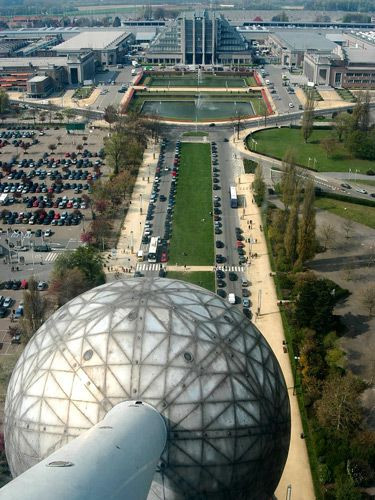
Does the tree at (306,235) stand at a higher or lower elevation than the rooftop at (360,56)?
lower

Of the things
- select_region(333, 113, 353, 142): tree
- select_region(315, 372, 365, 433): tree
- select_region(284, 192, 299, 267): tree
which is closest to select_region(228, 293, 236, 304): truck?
select_region(284, 192, 299, 267): tree

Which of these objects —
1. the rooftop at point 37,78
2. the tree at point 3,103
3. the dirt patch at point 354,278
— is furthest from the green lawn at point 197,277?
the rooftop at point 37,78

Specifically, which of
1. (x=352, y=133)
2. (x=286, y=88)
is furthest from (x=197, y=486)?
(x=286, y=88)

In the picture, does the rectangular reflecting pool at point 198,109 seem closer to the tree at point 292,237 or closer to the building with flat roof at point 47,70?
the building with flat roof at point 47,70

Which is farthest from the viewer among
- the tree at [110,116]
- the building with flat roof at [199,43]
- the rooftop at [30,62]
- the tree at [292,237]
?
the building with flat roof at [199,43]

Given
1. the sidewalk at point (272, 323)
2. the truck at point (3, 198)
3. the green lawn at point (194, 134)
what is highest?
the green lawn at point (194, 134)

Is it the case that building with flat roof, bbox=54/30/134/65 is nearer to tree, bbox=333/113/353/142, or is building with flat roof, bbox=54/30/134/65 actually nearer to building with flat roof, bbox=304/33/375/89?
building with flat roof, bbox=304/33/375/89

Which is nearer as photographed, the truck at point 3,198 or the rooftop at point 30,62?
the truck at point 3,198
